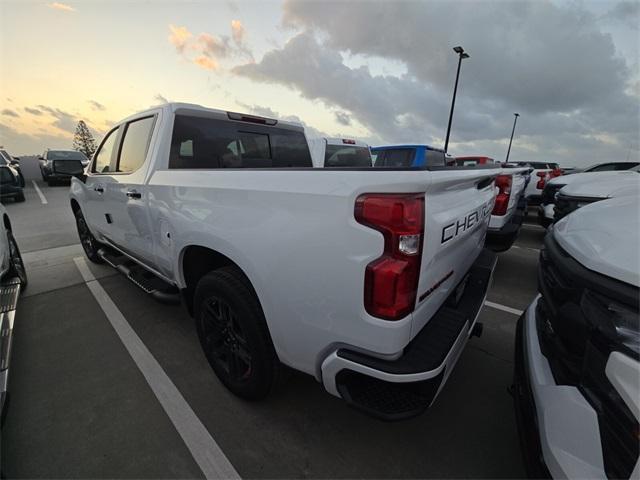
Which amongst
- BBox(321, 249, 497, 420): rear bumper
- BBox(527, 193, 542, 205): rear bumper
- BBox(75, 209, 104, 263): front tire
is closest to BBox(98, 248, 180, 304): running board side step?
BBox(75, 209, 104, 263): front tire

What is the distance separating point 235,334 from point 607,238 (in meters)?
1.98

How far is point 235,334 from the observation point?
2012 mm

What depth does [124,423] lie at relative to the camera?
199cm

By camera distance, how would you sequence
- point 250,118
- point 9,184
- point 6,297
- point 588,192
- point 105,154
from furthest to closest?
point 9,184, point 588,192, point 105,154, point 250,118, point 6,297

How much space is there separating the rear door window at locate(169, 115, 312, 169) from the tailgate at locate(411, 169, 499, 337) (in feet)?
6.87

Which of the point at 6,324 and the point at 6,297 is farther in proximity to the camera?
the point at 6,297

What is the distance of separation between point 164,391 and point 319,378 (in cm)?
141

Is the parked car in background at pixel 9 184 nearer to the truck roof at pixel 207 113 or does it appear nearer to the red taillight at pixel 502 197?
the truck roof at pixel 207 113

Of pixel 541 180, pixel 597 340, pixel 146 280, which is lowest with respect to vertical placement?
pixel 146 280

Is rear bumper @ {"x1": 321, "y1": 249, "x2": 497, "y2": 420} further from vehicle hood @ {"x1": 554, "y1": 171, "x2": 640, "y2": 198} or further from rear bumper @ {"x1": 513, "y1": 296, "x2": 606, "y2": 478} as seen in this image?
vehicle hood @ {"x1": 554, "y1": 171, "x2": 640, "y2": 198}

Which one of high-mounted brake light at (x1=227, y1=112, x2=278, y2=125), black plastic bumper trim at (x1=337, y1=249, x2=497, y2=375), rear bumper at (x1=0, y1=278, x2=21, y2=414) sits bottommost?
rear bumper at (x1=0, y1=278, x2=21, y2=414)

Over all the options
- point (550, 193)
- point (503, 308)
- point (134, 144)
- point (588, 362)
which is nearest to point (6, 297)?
point (134, 144)

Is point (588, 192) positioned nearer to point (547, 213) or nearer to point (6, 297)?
point (547, 213)

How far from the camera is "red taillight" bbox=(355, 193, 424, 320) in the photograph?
121 cm
